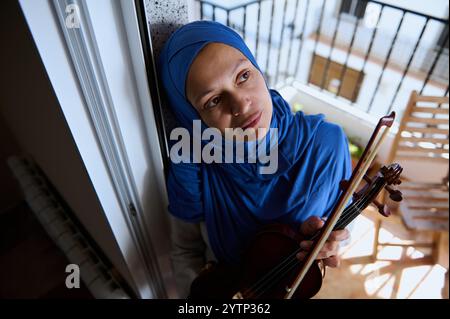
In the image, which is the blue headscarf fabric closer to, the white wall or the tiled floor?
the tiled floor

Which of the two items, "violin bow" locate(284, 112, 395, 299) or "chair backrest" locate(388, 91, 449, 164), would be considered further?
"chair backrest" locate(388, 91, 449, 164)

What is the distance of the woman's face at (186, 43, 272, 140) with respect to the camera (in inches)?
20.2

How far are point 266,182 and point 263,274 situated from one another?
0.23m

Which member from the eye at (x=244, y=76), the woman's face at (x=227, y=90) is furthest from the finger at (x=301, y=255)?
the eye at (x=244, y=76)

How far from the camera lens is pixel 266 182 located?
71cm

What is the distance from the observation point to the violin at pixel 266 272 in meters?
0.66

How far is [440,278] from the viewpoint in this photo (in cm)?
131

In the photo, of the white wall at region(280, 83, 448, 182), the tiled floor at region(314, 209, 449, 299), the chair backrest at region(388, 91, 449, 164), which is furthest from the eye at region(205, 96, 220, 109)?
the white wall at region(280, 83, 448, 182)

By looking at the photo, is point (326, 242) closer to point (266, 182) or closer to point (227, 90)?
point (266, 182)

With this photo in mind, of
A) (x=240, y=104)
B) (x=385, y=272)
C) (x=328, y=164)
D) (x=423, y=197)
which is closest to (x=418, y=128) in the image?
(x=423, y=197)

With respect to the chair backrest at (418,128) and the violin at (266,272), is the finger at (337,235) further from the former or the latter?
the chair backrest at (418,128)
